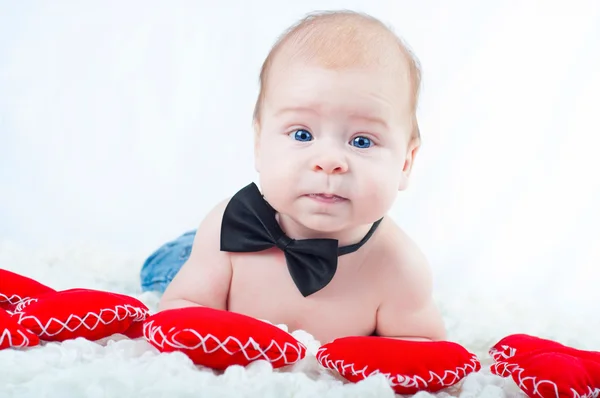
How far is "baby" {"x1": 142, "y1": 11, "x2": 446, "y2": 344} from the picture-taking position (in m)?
1.38

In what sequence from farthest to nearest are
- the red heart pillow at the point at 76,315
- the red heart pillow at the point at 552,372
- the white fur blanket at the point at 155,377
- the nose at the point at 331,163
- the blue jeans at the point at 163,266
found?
the blue jeans at the point at 163,266 < the nose at the point at 331,163 < the red heart pillow at the point at 76,315 < the red heart pillow at the point at 552,372 < the white fur blanket at the point at 155,377

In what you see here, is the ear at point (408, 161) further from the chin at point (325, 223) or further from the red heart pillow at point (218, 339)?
the red heart pillow at point (218, 339)

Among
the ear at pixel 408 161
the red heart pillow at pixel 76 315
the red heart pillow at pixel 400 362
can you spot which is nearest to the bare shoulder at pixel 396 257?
the ear at pixel 408 161

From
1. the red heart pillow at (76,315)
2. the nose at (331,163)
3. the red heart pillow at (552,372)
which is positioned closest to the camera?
the red heart pillow at (552,372)

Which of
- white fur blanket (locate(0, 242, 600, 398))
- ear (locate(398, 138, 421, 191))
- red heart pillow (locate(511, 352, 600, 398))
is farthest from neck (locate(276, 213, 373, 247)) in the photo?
red heart pillow (locate(511, 352, 600, 398))

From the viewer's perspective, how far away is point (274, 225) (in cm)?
153

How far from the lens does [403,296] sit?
1.54 m

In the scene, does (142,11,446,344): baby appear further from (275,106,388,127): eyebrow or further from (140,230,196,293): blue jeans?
(140,230,196,293): blue jeans

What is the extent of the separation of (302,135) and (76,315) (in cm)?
49

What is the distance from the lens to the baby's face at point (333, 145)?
1.37m

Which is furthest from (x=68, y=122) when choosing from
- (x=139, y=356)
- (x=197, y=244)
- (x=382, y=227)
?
(x=139, y=356)

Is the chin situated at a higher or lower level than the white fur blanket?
higher

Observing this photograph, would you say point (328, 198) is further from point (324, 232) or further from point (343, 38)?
point (343, 38)

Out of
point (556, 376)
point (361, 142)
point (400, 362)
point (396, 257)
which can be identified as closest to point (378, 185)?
point (361, 142)
